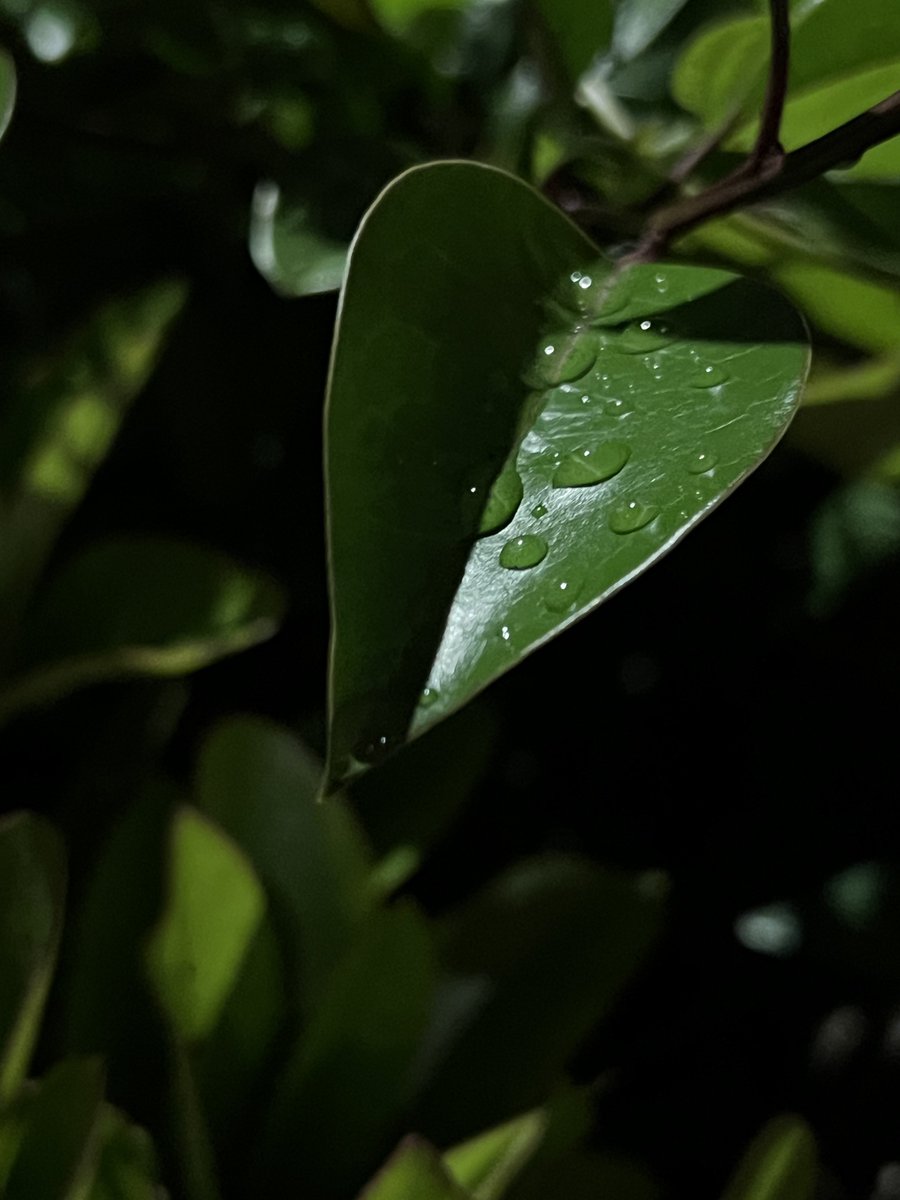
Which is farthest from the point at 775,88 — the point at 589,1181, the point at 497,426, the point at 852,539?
the point at 589,1181

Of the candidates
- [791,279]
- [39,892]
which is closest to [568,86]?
[791,279]

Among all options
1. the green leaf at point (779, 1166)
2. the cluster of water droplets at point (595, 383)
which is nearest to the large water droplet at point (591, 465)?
the cluster of water droplets at point (595, 383)

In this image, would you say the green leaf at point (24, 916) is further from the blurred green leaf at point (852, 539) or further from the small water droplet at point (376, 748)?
the blurred green leaf at point (852, 539)

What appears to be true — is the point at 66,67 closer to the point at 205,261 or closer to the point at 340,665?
the point at 205,261

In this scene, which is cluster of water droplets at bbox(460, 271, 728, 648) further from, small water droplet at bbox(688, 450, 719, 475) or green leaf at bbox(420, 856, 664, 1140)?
green leaf at bbox(420, 856, 664, 1140)

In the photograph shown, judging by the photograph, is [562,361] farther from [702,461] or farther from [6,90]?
[6,90]

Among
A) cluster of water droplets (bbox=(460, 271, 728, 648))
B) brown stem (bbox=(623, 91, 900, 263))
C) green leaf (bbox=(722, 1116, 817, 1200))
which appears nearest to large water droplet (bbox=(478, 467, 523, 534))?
cluster of water droplets (bbox=(460, 271, 728, 648))

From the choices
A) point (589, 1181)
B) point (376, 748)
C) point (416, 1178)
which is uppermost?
point (376, 748)
